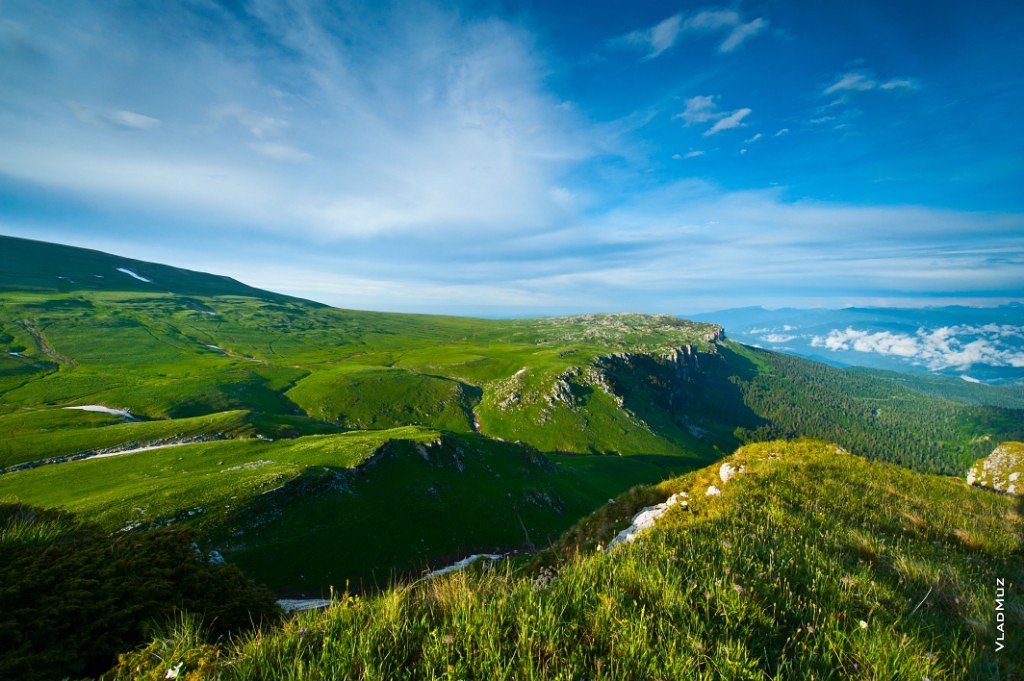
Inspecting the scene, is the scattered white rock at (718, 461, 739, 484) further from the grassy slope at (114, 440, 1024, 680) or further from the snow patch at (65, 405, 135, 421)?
the snow patch at (65, 405, 135, 421)

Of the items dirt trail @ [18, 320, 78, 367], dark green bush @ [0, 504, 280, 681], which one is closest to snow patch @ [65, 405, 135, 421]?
dirt trail @ [18, 320, 78, 367]

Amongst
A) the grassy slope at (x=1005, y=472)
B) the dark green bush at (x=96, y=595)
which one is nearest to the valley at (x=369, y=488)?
the dark green bush at (x=96, y=595)

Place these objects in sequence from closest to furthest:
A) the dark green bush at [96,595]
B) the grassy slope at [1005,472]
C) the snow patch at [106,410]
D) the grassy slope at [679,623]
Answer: the grassy slope at [679,623] < the dark green bush at [96,595] < the grassy slope at [1005,472] < the snow patch at [106,410]

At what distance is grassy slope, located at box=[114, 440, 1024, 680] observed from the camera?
4055mm

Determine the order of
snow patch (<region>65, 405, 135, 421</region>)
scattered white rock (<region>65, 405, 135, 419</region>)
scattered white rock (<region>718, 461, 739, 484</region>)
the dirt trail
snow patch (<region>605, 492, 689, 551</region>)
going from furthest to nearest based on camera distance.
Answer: the dirt trail, scattered white rock (<region>65, 405, 135, 419</region>), snow patch (<region>65, 405, 135, 421</region>), scattered white rock (<region>718, 461, 739, 484</region>), snow patch (<region>605, 492, 689, 551</region>)

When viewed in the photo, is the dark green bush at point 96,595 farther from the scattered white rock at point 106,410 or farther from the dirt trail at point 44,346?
the dirt trail at point 44,346

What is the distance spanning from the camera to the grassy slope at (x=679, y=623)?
405cm

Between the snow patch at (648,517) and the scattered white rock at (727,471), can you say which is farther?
the scattered white rock at (727,471)

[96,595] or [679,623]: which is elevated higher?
[679,623]

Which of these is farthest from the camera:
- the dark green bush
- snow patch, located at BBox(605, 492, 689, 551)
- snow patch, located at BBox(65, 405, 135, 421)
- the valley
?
snow patch, located at BBox(65, 405, 135, 421)

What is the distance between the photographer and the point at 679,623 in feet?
15.4

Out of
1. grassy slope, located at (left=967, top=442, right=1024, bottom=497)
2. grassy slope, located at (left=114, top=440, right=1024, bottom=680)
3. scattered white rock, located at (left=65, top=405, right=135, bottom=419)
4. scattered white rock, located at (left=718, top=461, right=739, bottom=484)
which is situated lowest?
scattered white rock, located at (left=65, top=405, right=135, bottom=419)

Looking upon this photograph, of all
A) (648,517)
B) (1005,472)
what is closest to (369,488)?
(648,517)

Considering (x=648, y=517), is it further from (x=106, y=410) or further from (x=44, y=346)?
(x=44, y=346)
